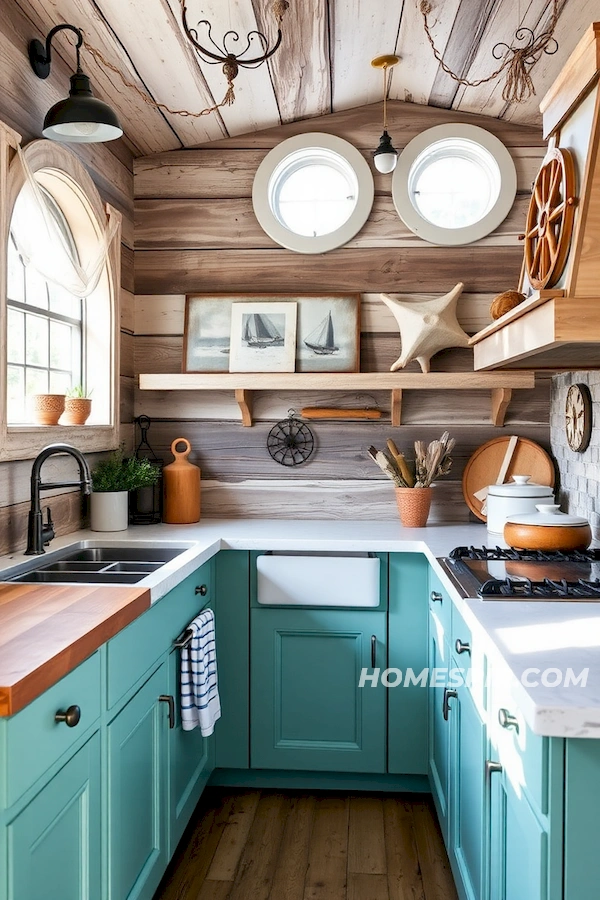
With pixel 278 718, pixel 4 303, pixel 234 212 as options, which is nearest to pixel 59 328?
pixel 4 303

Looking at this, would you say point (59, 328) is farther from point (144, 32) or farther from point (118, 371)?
point (144, 32)

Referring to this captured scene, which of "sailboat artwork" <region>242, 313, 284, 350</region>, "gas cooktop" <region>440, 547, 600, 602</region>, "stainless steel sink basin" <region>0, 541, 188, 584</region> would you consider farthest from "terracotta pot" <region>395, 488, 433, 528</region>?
"stainless steel sink basin" <region>0, 541, 188, 584</region>

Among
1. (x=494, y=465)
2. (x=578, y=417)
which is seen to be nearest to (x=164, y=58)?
(x=578, y=417)

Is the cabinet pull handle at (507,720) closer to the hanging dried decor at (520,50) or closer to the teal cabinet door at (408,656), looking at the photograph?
the teal cabinet door at (408,656)

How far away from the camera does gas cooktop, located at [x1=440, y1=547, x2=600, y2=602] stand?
1.82 m

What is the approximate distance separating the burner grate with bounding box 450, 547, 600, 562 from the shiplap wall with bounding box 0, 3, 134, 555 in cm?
129

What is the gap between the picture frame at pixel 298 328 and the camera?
10.5 ft

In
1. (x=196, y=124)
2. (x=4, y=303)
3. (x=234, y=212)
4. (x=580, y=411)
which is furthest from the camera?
(x=234, y=212)

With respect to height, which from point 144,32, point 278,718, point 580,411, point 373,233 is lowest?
point 278,718

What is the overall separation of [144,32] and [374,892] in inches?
102

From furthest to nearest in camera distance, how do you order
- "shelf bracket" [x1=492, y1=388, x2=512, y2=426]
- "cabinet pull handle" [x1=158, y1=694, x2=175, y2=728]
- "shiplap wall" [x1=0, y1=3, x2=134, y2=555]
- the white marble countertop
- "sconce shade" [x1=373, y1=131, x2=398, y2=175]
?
"shelf bracket" [x1=492, y1=388, x2=512, y2=426] < "sconce shade" [x1=373, y1=131, x2=398, y2=175] < "shiplap wall" [x1=0, y1=3, x2=134, y2=555] < "cabinet pull handle" [x1=158, y1=694, x2=175, y2=728] < the white marble countertop

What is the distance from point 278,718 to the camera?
2.74 metres

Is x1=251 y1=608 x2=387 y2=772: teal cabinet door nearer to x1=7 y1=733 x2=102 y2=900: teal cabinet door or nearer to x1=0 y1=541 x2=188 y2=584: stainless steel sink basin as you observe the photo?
x1=0 y1=541 x2=188 y2=584: stainless steel sink basin

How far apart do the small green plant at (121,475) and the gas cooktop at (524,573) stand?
1.21 metres
